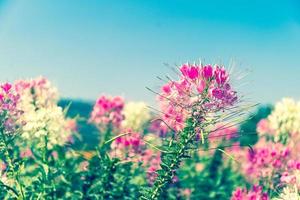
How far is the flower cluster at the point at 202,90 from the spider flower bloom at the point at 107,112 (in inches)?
113

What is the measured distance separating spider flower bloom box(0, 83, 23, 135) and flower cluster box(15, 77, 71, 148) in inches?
6.9

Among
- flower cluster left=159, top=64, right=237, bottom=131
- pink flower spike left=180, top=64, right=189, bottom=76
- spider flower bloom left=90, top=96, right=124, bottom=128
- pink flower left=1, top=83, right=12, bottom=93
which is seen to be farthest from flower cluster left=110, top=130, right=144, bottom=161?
pink flower spike left=180, top=64, right=189, bottom=76

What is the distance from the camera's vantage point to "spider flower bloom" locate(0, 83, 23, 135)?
3373mm

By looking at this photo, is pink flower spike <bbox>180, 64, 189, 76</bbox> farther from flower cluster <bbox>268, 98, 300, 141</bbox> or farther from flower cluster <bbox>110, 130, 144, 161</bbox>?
flower cluster <bbox>268, 98, 300, 141</bbox>

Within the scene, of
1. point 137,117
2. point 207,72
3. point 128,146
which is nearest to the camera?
point 207,72

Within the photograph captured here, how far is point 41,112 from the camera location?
4227mm

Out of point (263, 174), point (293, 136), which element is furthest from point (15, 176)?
point (293, 136)

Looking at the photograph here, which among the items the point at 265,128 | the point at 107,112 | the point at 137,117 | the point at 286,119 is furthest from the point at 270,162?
the point at 137,117

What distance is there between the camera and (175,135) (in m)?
3.31

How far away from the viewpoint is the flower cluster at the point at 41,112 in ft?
13.7

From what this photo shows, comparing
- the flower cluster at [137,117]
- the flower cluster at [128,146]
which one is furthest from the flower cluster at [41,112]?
the flower cluster at [137,117]

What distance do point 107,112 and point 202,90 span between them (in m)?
3.06

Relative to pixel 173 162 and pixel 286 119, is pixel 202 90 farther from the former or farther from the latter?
pixel 286 119

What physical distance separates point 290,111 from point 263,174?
153cm
